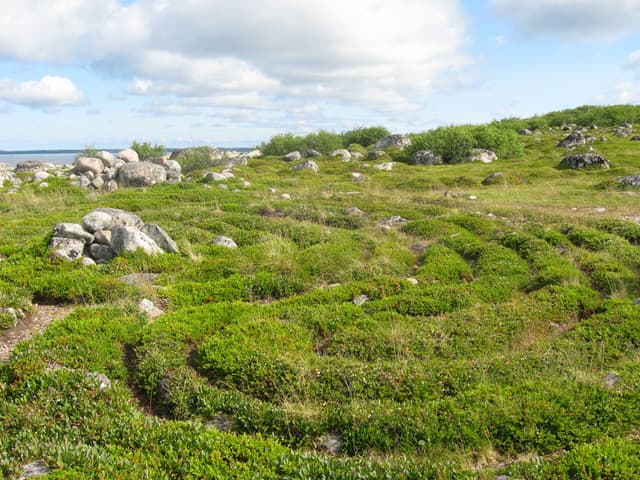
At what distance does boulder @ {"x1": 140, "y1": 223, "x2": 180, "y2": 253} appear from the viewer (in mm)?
16797

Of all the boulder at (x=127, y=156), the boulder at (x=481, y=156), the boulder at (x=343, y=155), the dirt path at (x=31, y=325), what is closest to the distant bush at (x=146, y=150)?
the boulder at (x=127, y=156)

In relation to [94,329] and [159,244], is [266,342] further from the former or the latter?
[159,244]

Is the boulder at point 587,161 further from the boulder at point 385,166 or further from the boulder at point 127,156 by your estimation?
the boulder at point 127,156

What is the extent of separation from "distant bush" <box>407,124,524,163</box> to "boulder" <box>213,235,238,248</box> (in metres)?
39.2

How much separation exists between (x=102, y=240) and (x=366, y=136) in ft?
212

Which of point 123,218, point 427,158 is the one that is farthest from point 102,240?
point 427,158

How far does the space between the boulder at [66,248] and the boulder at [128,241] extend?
1.01 metres

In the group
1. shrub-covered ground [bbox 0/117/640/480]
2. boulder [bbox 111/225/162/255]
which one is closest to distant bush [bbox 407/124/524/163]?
shrub-covered ground [bbox 0/117/640/480]

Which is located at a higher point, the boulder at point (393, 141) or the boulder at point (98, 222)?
the boulder at point (393, 141)

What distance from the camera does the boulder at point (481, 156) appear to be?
167 feet

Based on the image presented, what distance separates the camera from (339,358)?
9.55 metres

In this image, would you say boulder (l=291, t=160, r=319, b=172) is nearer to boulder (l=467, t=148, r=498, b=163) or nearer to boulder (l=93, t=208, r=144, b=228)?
boulder (l=467, t=148, r=498, b=163)

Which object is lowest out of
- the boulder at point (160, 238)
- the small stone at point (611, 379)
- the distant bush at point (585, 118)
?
the small stone at point (611, 379)

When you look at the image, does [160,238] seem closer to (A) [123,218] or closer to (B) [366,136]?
(A) [123,218]
